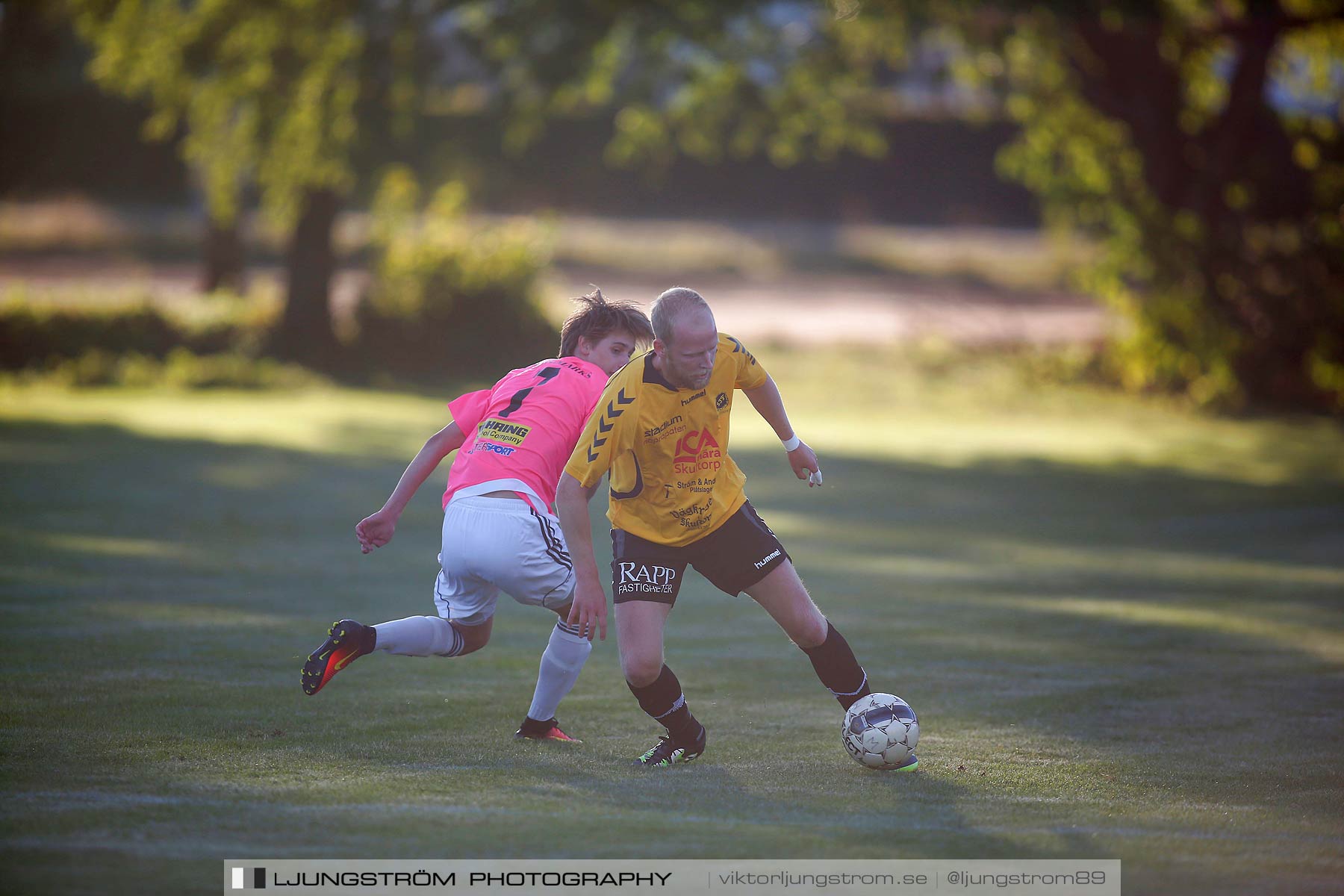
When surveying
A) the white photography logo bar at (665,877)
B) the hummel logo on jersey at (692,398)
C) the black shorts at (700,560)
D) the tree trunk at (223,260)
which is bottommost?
the white photography logo bar at (665,877)

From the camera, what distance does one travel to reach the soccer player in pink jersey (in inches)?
215

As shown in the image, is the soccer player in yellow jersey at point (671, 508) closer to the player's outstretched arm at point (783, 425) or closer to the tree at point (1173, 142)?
the player's outstretched arm at point (783, 425)

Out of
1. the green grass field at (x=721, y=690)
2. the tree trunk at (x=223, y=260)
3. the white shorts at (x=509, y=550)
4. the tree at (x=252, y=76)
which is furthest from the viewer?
the tree trunk at (x=223, y=260)

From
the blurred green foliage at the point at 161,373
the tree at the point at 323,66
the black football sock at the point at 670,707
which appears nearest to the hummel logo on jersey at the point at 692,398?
the black football sock at the point at 670,707

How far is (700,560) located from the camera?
5.46 metres

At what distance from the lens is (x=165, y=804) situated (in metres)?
4.65

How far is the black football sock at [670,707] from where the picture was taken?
5309 millimetres

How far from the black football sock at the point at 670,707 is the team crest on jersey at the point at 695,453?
0.73 meters

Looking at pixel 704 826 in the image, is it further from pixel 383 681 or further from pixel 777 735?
pixel 383 681

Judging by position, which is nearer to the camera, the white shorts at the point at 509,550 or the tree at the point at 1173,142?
the white shorts at the point at 509,550

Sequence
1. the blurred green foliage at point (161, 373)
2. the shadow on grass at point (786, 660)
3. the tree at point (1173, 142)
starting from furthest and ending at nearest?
the blurred green foliage at point (161, 373), the tree at point (1173, 142), the shadow on grass at point (786, 660)

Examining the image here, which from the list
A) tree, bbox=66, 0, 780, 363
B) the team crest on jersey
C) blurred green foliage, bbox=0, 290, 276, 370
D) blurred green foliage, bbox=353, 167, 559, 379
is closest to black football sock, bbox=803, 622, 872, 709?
the team crest on jersey

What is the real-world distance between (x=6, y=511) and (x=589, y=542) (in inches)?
297

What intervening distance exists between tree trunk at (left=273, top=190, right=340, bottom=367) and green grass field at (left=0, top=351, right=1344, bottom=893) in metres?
7.20
